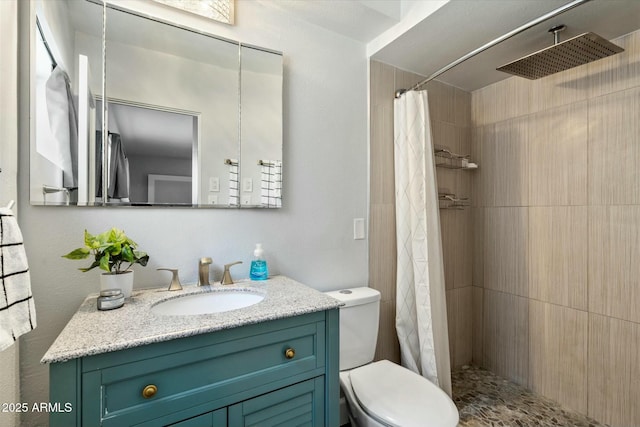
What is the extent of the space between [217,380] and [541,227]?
2089mm

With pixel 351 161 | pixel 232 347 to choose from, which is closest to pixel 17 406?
pixel 232 347

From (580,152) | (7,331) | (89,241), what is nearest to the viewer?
(7,331)

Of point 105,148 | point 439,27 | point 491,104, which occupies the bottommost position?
point 105,148

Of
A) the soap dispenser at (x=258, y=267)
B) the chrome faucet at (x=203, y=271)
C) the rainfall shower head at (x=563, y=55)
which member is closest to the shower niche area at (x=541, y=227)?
the rainfall shower head at (x=563, y=55)

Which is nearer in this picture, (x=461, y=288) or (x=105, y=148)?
(x=105, y=148)

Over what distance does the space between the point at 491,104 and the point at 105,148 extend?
246 cm

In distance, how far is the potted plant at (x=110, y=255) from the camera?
1045mm

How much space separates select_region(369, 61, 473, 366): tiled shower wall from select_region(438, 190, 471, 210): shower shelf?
0.05m

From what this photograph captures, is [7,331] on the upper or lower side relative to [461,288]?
upper

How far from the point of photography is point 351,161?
184cm

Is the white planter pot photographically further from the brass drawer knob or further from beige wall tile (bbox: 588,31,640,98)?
beige wall tile (bbox: 588,31,640,98)

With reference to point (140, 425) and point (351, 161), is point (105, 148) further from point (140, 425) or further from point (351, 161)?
point (351, 161)

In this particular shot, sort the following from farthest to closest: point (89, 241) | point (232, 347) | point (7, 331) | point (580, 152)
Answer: point (580, 152), point (89, 241), point (232, 347), point (7, 331)

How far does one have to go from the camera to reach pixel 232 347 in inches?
37.0
